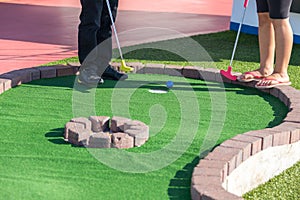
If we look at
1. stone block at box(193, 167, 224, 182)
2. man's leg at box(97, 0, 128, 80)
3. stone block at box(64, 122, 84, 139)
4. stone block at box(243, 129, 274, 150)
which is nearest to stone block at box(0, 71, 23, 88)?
man's leg at box(97, 0, 128, 80)

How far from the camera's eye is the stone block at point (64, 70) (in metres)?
6.39

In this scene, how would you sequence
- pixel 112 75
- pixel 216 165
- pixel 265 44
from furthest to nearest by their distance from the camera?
pixel 112 75, pixel 265 44, pixel 216 165

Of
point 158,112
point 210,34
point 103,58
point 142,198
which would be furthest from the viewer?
point 210,34

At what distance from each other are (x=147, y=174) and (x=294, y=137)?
3.80 ft

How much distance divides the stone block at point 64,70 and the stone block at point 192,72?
3.46ft

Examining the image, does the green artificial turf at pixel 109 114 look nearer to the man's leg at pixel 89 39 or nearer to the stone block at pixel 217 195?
the man's leg at pixel 89 39

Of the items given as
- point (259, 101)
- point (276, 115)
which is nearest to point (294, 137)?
point (276, 115)

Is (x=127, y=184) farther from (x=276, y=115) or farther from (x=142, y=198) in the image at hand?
(x=276, y=115)

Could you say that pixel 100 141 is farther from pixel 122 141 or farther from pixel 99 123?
pixel 99 123

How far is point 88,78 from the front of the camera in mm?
5984

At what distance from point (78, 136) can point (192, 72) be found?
2269mm

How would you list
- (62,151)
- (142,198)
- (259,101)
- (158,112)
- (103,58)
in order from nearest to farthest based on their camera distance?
(142,198)
(62,151)
(158,112)
(259,101)
(103,58)

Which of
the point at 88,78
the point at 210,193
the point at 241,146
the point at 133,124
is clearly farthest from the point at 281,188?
the point at 88,78

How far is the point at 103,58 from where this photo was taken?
20.7 feet
